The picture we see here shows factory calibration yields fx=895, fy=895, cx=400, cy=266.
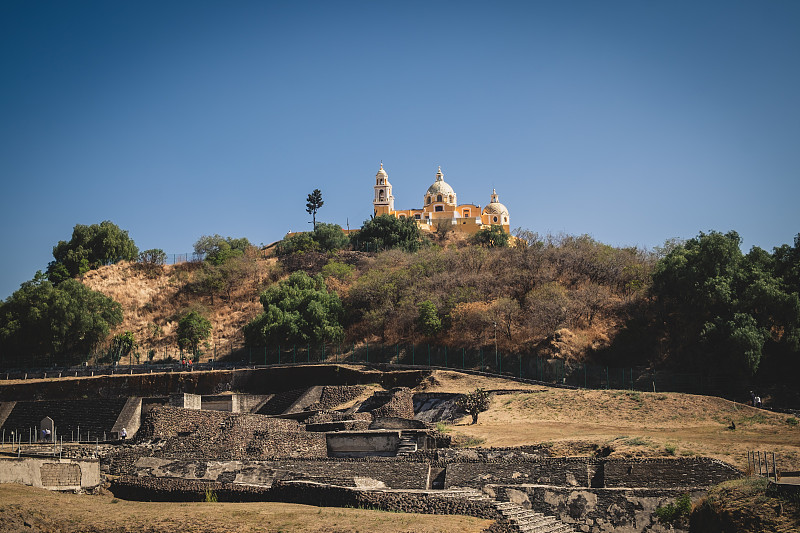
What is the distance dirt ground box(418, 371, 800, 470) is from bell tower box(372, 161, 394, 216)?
5505 centimetres

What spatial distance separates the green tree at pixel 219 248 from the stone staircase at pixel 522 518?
65.4m

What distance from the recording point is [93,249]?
88812 mm

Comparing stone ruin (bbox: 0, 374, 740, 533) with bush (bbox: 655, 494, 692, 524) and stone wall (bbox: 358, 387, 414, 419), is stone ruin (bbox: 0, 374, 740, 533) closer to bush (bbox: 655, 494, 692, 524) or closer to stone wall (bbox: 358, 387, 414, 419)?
stone wall (bbox: 358, 387, 414, 419)

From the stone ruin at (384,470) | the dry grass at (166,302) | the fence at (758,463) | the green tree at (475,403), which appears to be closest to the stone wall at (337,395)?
the stone ruin at (384,470)

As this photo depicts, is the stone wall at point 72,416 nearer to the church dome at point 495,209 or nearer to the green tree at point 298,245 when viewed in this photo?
the green tree at point 298,245

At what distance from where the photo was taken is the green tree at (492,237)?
8644 cm

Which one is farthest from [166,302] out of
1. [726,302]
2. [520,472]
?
[520,472]

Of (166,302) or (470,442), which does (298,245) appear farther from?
(470,442)

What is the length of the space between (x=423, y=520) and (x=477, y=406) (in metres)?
19.4

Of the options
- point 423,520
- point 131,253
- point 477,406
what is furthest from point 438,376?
point 131,253

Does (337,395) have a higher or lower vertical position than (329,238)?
lower

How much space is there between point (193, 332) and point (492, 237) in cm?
3250

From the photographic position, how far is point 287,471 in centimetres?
3094

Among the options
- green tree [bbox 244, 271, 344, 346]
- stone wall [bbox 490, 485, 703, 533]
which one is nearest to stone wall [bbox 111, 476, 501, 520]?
stone wall [bbox 490, 485, 703, 533]
